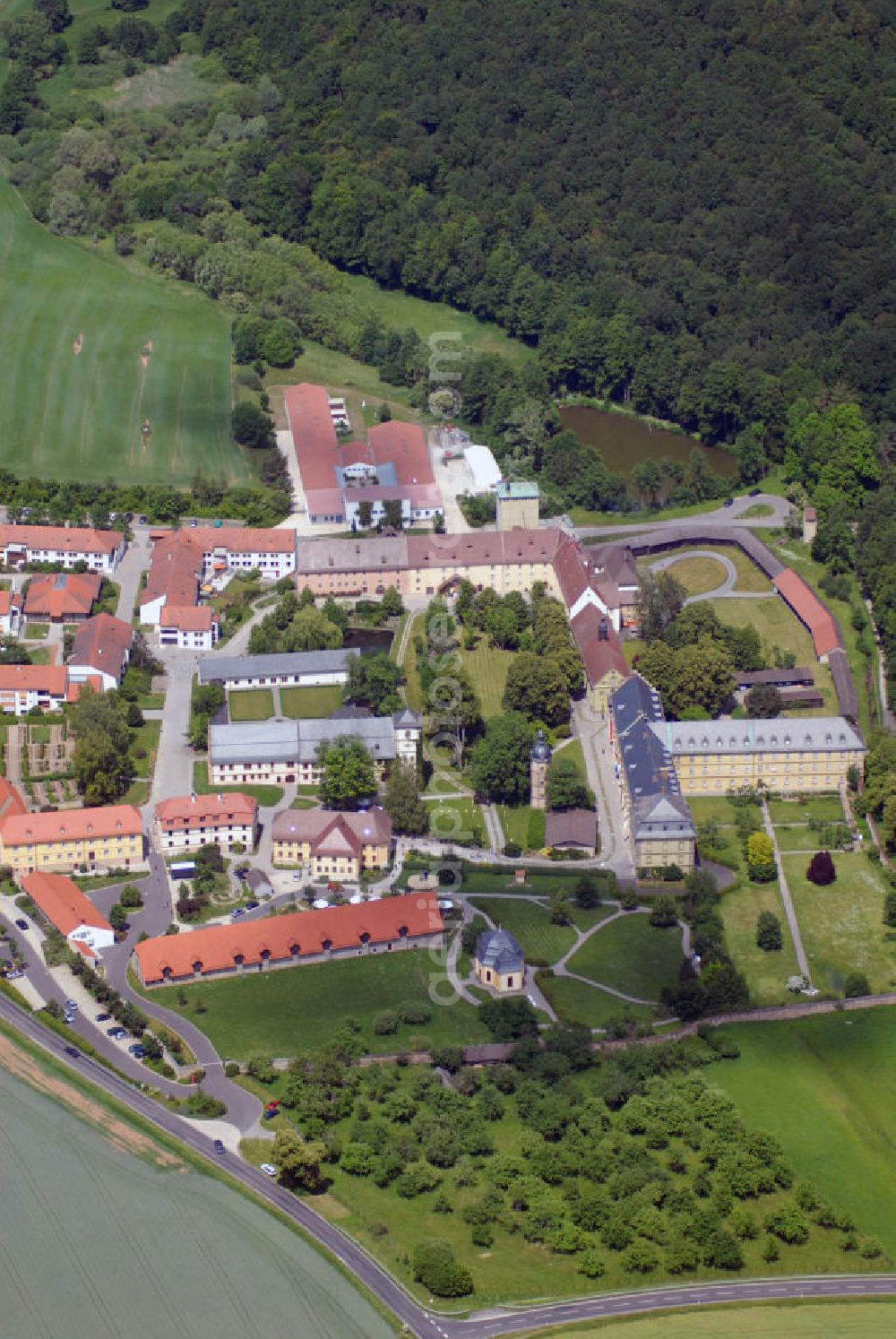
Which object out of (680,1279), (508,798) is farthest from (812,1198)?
(508,798)

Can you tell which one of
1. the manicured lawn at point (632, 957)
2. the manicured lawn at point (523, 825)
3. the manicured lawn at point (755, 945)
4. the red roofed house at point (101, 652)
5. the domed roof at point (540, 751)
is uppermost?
the domed roof at point (540, 751)

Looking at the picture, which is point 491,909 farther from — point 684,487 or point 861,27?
point 861,27

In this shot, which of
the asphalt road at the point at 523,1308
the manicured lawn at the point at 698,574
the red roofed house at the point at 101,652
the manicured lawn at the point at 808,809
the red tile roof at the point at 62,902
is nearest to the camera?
the asphalt road at the point at 523,1308

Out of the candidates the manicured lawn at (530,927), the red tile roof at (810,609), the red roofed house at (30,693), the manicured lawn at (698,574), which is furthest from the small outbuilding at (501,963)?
the manicured lawn at (698,574)

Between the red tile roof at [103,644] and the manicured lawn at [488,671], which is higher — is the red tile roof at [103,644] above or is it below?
below

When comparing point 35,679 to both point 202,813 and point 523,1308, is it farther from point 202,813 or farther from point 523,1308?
point 523,1308

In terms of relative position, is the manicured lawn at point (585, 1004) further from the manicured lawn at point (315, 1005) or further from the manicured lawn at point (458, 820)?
the manicured lawn at point (458, 820)

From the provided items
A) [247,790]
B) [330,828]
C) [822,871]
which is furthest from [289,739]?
[822,871]
